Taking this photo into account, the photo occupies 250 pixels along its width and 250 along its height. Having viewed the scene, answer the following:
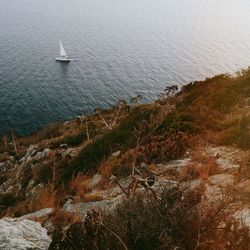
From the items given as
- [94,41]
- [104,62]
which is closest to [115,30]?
[94,41]

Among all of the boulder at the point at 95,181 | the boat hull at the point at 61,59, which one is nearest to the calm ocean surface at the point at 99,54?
the boat hull at the point at 61,59

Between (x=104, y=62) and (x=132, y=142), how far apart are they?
63526 millimetres

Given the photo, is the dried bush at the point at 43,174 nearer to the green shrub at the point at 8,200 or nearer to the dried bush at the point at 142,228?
the green shrub at the point at 8,200

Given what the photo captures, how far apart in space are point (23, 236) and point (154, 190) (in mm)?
2486

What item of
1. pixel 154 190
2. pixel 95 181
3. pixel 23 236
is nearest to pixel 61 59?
pixel 95 181

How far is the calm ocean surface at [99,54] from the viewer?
5938cm

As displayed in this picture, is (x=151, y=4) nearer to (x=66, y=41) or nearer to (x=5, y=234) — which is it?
(x=66, y=41)

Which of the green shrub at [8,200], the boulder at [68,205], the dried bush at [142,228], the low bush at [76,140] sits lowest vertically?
the green shrub at [8,200]

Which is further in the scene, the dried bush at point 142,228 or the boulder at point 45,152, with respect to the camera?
the boulder at point 45,152

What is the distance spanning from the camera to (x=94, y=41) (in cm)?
8900

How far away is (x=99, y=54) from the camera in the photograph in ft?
264

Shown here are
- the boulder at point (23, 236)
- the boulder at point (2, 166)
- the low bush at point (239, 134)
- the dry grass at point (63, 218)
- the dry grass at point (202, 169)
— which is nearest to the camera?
the boulder at point (23, 236)

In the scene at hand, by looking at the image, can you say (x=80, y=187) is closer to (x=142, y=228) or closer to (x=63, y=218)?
(x=63, y=218)

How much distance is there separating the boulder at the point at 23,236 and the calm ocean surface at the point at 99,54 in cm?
4434
